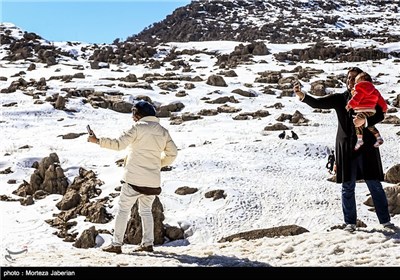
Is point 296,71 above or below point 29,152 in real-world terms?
above

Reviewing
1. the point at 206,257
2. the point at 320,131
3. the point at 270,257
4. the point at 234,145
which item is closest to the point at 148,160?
A: the point at 206,257

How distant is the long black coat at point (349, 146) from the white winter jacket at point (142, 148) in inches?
82.3

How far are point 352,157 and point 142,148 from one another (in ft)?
8.57

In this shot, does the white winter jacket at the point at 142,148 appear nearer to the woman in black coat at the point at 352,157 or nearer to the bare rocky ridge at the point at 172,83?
the woman in black coat at the point at 352,157

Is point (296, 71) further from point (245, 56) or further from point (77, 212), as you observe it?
point (77, 212)

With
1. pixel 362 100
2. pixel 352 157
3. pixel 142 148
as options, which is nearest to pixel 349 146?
pixel 352 157

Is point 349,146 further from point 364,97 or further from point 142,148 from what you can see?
point 142,148

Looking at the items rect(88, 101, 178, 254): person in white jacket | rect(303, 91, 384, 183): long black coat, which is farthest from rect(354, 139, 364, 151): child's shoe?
rect(88, 101, 178, 254): person in white jacket

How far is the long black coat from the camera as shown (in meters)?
5.63

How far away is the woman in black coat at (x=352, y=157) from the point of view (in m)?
5.64

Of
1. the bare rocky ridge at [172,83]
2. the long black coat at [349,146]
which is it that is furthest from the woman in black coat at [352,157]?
the bare rocky ridge at [172,83]

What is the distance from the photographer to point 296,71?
119 feet

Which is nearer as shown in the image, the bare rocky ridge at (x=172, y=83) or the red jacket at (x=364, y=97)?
the red jacket at (x=364, y=97)

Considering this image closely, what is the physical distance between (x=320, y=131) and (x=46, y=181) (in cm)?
1105
